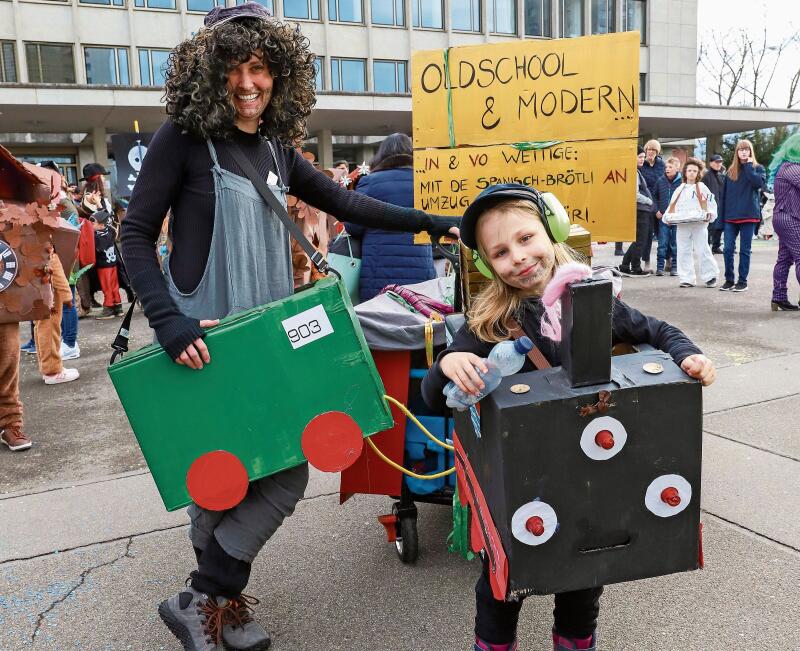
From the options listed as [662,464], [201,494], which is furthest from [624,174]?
[201,494]

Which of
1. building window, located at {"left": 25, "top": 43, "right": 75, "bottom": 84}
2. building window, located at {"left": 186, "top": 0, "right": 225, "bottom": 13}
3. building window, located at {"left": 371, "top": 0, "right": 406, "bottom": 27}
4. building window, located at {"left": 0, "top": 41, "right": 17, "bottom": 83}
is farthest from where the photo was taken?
building window, located at {"left": 371, "top": 0, "right": 406, "bottom": 27}

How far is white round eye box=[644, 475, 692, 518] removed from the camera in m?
1.68

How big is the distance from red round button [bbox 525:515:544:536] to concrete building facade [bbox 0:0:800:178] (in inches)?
948

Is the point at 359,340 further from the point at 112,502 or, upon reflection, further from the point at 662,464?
the point at 112,502

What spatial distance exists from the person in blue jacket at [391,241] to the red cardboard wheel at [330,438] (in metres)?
2.17

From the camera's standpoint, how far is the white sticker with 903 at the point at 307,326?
83.5 inches

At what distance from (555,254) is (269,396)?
898 mm

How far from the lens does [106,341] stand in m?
8.25

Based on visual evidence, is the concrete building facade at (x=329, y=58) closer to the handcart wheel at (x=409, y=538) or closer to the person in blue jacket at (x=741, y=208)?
the person in blue jacket at (x=741, y=208)

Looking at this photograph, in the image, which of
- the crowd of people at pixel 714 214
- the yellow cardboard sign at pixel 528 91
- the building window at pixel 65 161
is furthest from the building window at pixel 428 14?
the yellow cardboard sign at pixel 528 91

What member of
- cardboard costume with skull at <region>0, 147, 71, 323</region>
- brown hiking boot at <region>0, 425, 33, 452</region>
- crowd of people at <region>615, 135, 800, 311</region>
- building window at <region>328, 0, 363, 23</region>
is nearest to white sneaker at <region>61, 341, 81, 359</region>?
brown hiking boot at <region>0, 425, 33, 452</region>

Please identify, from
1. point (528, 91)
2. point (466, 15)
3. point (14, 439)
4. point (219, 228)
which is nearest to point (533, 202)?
point (219, 228)

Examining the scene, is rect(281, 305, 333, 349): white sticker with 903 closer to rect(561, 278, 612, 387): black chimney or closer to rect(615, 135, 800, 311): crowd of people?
rect(561, 278, 612, 387): black chimney

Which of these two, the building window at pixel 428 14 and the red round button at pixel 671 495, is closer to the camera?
the red round button at pixel 671 495
